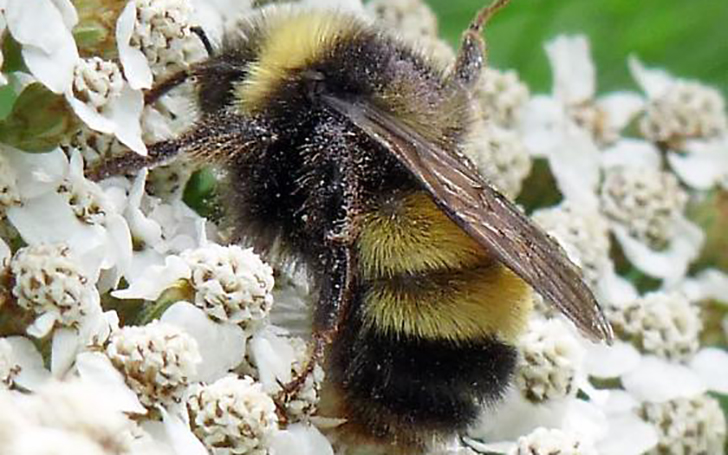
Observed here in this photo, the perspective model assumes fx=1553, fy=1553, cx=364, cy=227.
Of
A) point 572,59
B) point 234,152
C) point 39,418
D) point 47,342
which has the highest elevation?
point 572,59

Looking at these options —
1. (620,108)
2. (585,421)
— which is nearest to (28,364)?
(585,421)

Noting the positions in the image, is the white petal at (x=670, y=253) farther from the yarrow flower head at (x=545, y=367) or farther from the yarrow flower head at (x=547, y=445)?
the yarrow flower head at (x=547, y=445)

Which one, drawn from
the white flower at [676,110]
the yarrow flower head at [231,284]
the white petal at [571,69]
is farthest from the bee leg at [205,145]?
the white flower at [676,110]

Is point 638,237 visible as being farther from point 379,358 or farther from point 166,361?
point 166,361

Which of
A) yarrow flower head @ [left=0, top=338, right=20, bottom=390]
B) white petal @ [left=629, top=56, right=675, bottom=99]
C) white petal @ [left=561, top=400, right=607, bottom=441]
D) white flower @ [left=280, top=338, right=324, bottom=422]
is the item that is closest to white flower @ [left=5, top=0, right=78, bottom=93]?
yarrow flower head @ [left=0, top=338, right=20, bottom=390]

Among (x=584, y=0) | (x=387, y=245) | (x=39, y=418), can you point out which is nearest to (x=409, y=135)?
(x=387, y=245)

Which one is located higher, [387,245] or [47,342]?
[387,245]

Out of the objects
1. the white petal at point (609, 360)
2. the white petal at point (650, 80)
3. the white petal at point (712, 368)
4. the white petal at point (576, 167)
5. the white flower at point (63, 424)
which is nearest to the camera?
the white flower at point (63, 424)

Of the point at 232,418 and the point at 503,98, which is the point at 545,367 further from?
the point at 503,98
